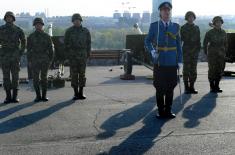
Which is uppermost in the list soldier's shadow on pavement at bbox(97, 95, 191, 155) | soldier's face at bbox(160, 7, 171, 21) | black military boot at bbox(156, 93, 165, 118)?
soldier's face at bbox(160, 7, 171, 21)

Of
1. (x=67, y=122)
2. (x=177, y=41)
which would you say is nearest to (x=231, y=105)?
(x=177, y=41)

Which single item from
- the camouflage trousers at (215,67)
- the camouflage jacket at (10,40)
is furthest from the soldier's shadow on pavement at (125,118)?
the camouflage jacket at (10,40)

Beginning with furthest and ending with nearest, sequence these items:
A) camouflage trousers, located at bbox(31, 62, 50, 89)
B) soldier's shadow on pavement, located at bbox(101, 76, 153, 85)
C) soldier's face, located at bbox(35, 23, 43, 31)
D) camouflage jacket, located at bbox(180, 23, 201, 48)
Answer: soldier's shadow on pavement, located at bbox(101, 76, 153, 85) → camouflage jacket, located at bbox(180, 23, 201, 48) → camouflage trousers, located at bbox(31, 62, 50, 89) → soldier's face, located at bbox(35, 23, 43, 31)

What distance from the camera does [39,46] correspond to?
11211 millimetres

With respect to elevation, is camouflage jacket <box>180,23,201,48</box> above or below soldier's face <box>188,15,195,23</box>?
below

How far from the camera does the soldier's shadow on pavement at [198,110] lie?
8828 mm

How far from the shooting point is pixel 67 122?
8859 millimetres

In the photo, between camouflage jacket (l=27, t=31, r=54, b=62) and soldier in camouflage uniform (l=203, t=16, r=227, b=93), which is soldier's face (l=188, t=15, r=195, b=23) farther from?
camouflage jacket (l=27, t=31, r=54, b=62)

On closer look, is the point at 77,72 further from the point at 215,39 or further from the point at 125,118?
the point at 215,39

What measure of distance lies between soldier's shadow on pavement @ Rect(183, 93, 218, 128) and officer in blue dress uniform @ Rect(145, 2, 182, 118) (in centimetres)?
42

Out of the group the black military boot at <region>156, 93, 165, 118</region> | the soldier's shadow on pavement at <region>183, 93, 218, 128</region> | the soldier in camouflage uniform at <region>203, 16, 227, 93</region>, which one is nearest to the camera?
the soldier's shadow on pavement at <region>183, 93, 218, 128</region>

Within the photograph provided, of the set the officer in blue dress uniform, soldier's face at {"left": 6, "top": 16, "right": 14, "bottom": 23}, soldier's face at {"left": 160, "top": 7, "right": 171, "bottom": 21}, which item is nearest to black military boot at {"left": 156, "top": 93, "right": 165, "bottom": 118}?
the officer in blue dress uniform

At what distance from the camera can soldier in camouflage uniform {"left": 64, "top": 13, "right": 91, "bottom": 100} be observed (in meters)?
11.4

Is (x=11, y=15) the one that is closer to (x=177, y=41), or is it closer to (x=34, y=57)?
(x=34, y=57)
